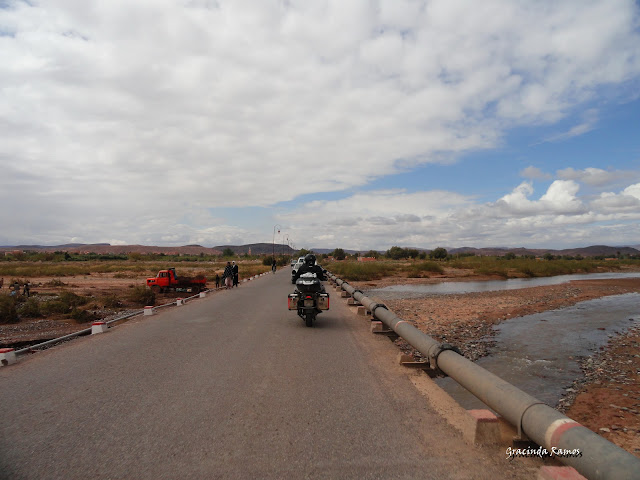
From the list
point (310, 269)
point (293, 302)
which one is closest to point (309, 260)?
point (310, 269)

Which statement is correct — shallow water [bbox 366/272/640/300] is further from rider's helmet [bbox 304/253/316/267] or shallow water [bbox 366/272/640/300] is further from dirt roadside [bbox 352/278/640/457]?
rider's helmet [bbox 304/253/316/267]

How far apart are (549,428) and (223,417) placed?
10.9 feet

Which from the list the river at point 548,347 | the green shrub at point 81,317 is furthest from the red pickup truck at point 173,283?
the river at point 548,347

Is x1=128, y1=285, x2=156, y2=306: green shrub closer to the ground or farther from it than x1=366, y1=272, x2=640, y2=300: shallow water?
farther from it

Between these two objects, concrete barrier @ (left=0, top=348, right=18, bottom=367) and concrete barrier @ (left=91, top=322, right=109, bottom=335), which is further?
concrete barrier @ (left=91, top=322, right=109, bottom=335)

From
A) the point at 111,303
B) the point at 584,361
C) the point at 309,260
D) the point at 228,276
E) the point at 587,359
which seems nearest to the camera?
the point at 584,361

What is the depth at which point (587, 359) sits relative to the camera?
34.0 feet

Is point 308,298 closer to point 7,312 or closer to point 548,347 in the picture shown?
point 548,347

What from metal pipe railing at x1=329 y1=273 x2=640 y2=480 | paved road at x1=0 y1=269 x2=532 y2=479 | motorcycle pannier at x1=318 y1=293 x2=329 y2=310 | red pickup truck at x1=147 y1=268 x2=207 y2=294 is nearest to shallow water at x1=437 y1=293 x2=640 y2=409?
metal pipe railing at x1=329 y1=273 x2=640 y2=480

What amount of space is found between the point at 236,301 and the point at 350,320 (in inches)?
285

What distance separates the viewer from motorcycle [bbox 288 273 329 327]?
11.1m

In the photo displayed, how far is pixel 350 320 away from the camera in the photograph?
12.6 metres

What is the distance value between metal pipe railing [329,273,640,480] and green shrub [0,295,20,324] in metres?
17.3

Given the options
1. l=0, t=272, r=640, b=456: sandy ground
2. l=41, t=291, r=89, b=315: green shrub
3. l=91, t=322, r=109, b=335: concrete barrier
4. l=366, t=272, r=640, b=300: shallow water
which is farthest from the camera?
l=366, t=272, r=640, b=300: shallow water
